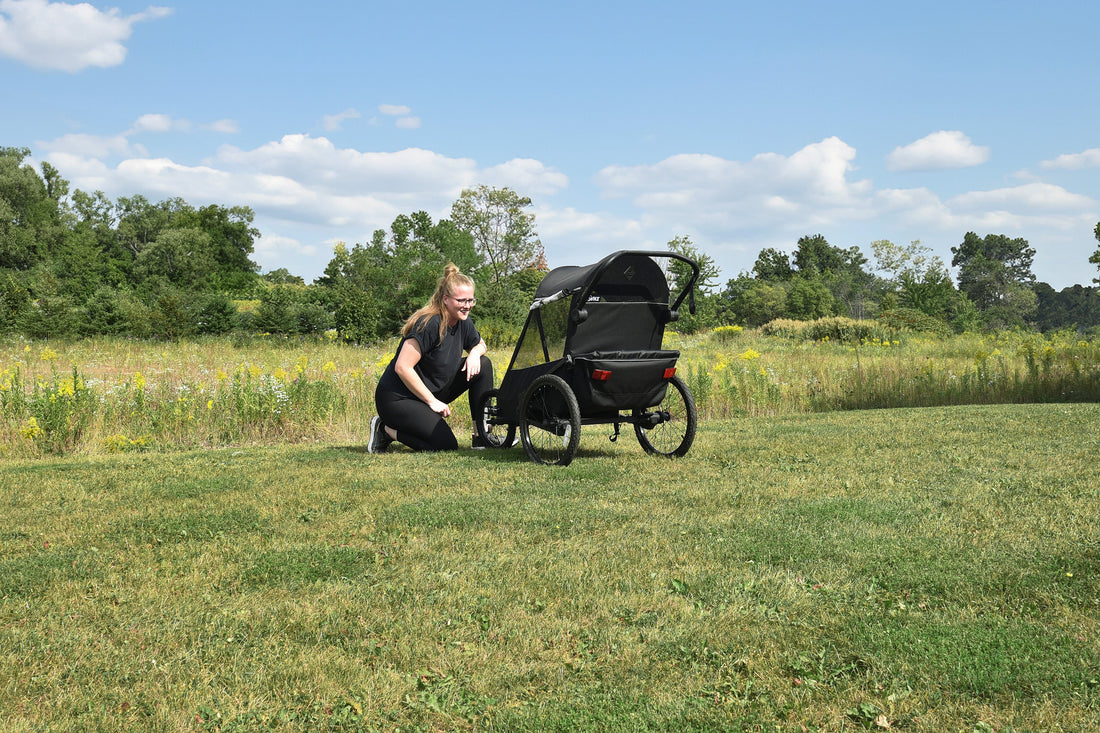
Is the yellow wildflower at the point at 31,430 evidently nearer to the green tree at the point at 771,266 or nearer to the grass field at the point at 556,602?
the grass field at the point at 556,602

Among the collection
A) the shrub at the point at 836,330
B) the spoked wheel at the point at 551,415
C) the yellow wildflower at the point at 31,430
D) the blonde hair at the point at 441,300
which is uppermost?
the shrub at the point at 836,330

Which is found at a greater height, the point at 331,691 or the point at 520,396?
the point at 520,396

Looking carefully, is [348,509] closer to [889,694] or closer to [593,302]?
[593,302]

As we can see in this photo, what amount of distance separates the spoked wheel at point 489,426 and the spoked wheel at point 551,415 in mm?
441

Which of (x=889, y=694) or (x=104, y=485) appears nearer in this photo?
(x=889, y=694)

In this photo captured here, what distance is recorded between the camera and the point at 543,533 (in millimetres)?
3943

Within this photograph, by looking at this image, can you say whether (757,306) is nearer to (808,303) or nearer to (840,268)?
(808,303)

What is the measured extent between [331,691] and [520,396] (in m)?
4.02

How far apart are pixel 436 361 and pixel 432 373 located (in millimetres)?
136

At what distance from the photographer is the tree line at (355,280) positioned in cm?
2203

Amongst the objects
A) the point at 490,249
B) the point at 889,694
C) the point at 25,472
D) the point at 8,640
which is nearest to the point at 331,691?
the point at 8,640

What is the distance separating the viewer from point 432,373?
6941 millimetres

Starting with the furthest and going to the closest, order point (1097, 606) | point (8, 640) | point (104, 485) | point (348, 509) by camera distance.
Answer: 1. point (104, 485)
2. point (348, 509)
3. point (1097, 606)
4. point (8, 640)

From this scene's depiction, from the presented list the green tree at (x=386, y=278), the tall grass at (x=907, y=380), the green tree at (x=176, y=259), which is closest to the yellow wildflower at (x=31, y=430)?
the tall grass at (x=907, y=380)
